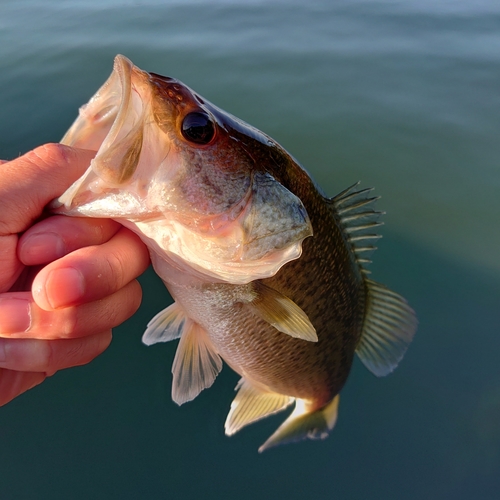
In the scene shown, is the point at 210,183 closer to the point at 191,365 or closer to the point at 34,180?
the point at 34,180

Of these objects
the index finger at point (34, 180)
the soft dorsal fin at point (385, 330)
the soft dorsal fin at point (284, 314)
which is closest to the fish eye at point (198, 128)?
the index finger at point (34, 180)

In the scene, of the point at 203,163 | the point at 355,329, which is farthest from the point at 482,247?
the point at 203,163

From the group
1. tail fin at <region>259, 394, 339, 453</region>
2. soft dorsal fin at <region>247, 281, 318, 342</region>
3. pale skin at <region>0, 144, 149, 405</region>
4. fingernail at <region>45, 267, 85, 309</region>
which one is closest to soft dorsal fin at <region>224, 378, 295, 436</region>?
tail fin at <region>259, 394, 339, 453</region>

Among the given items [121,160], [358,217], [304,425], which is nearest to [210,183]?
[121,160]

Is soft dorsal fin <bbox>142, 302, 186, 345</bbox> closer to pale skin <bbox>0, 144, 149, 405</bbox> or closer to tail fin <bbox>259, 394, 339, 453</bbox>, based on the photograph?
pale skin <bbox>0, 144, 149, 405</bbox>

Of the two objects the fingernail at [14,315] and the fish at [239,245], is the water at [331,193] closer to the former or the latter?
the fish at [239,245]

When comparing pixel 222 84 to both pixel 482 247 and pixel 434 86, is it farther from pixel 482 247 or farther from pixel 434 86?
pixel 482 247
